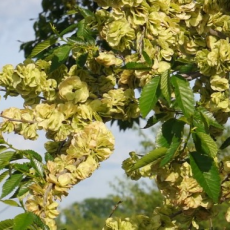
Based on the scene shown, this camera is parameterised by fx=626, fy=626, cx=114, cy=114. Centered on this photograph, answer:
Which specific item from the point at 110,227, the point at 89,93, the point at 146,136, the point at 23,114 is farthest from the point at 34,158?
the point at 146,136

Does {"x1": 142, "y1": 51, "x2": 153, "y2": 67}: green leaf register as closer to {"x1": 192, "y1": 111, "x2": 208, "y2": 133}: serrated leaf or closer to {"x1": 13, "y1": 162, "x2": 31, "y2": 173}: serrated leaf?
{"x1": 192, "y1": 111, "x2": 208, "y2": 133}: serrated leaf

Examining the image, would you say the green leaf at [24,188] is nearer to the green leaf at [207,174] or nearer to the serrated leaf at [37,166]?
the serrated leaf at [37,166]

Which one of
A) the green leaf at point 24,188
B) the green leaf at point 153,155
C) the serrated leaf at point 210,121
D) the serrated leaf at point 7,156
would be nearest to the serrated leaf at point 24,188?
the green leaf at point 24,188

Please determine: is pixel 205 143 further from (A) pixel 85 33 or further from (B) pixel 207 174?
(A) pixel 85 33

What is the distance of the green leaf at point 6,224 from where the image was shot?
6.18 ft

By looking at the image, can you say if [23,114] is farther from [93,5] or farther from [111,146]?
[93,5]

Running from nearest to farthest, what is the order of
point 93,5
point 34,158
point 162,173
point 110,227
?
point 34,158 → point 162,173 → point 110,227 → point 93,5

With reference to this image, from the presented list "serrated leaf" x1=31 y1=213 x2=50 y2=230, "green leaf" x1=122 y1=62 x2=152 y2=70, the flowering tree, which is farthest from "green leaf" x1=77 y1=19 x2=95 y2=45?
"serrated leaf" x1=31 y1=213 x2=50 y2=230

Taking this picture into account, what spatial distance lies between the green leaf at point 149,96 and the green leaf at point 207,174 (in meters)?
0.21

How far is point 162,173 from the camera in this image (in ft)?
7.61

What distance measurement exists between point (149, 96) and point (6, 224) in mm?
610

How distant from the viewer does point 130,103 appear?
2387mm

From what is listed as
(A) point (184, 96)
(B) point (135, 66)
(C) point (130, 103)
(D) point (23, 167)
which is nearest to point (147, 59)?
(B) point (135, 66)

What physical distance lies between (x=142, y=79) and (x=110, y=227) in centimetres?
66
